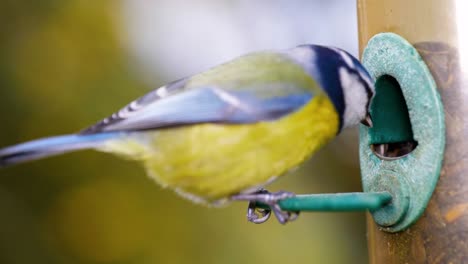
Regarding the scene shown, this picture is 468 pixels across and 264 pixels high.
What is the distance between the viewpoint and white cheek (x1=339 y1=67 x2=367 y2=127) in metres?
2.37

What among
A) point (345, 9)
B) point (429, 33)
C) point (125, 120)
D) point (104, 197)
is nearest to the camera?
point (125, 120)

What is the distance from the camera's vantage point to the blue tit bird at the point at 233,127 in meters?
2.17

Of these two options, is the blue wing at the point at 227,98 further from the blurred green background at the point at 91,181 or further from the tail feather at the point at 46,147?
the blurred green background at the point at 91,181

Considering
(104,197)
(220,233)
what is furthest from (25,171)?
(220,233)

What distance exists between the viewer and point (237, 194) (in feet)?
7.50

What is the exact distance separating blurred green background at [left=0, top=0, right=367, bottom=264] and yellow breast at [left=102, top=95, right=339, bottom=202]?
6.52 ft

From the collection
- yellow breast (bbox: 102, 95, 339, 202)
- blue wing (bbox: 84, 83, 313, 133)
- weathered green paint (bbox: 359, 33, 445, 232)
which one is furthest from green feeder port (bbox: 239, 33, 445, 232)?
blue wing (bbox: 84, 83, 313, 133)

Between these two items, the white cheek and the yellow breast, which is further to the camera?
the white cheek

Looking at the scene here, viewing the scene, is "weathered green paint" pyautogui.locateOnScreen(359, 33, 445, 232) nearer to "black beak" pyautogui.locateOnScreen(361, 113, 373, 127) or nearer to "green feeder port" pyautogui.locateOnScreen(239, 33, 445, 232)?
"green feeder port" pyautogui.locateOnScreen(239, 33, 445, 232)

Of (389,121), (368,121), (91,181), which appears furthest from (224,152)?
(91,181)

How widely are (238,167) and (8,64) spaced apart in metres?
2.65

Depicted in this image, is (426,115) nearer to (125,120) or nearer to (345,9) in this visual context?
(125,120)

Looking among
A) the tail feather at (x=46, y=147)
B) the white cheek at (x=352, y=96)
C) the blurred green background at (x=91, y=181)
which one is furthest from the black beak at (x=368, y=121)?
the blurred green background at (x=91, y=181)

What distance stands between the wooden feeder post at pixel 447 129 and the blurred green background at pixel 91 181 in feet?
6.71
